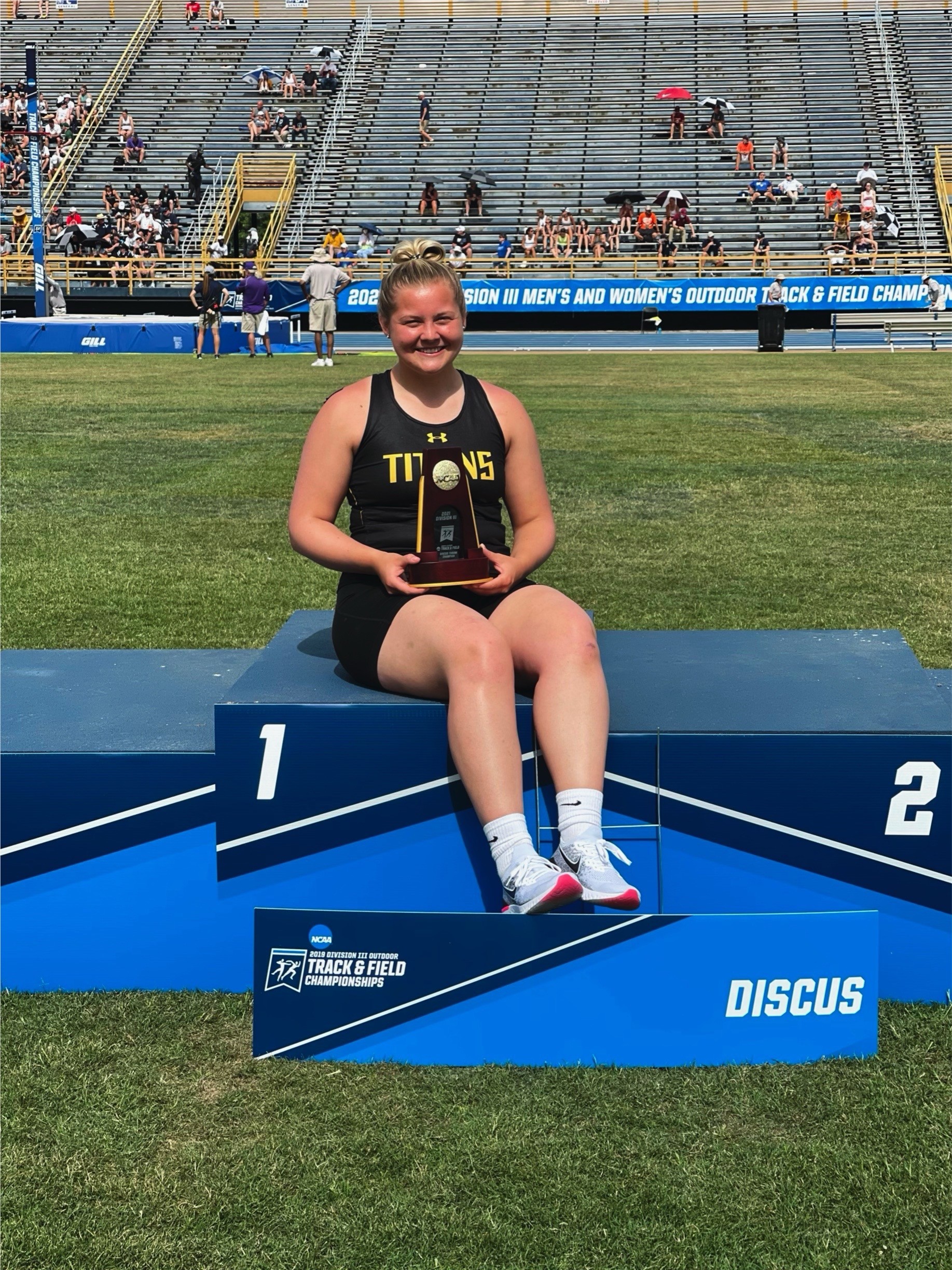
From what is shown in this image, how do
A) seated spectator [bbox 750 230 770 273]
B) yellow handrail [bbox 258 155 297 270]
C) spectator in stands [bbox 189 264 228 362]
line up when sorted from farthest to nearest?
yellow handrail [bbox 258 155 297 270] < seated spectator [bbox 750 230 770 273] < spectator in stands [bbox 189 264 228 362]

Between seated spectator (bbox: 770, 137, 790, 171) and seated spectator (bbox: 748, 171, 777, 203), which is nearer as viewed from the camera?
seated spectator (bbox: 748, 171, 777, 203)

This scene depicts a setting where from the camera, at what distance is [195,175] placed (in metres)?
44.0

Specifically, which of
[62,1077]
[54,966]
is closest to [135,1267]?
[62,1077]

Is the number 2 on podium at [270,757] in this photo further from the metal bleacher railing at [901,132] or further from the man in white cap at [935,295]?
the metal bleacher railing at [901,132]

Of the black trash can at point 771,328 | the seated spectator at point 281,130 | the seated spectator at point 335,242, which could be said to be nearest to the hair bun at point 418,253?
the black trash can at point 771,328

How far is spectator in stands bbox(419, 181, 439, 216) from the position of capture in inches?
1711

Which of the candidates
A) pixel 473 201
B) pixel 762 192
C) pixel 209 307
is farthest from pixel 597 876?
pixel 473 201

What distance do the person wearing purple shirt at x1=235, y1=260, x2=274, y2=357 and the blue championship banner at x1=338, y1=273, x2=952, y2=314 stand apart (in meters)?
7.81

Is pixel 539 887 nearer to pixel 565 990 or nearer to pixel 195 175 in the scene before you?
pixel 565 990

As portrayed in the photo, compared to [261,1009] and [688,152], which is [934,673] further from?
[688,152]

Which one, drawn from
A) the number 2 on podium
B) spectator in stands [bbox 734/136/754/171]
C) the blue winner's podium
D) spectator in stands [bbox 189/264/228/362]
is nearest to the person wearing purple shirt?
spectator in stands [bbox 189/264/228/362]

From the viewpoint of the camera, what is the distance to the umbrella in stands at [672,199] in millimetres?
41094

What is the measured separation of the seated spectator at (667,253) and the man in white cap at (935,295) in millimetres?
6362

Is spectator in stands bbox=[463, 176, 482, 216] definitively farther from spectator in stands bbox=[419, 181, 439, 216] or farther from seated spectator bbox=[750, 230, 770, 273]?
seated spectator bbox=[750, 230, 770, 273]
